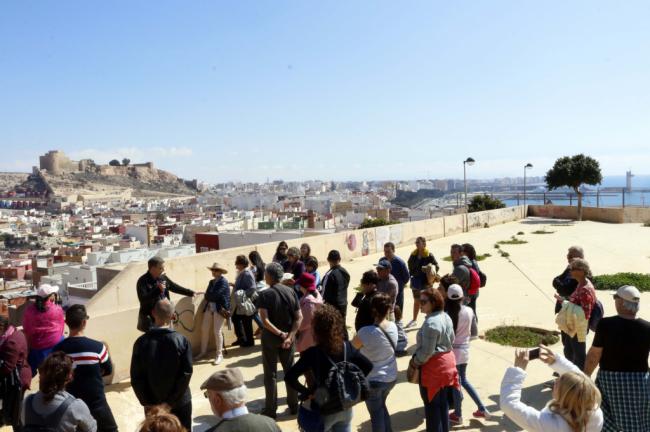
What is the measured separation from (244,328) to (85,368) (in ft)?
13.8

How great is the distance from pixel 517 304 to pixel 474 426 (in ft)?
19.4

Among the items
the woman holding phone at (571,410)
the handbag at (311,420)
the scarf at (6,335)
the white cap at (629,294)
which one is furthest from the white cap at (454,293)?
the scarf at (6,335)

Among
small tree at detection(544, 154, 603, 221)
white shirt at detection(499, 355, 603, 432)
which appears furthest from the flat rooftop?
small tree at detection(544, 154, 603, 221)

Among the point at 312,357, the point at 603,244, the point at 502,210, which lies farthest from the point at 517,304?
the point at 502,210

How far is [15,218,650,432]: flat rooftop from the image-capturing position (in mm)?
5504

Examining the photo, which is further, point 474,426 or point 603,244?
point 603,244

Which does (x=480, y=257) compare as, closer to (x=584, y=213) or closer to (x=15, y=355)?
(x=15, y=355)

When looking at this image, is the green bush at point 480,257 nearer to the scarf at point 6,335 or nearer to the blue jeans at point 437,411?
the blue jeans at point 437,411

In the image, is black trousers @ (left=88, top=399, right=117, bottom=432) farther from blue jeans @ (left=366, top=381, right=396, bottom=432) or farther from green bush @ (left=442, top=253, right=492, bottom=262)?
green bush @ (left=442, top=253, right=492, bottom=262)

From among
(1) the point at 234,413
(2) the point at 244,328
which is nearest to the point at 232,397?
(1) the point at 234,413

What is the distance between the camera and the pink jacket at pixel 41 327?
16.3 feet

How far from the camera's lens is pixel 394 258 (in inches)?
311

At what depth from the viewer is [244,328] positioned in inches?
313

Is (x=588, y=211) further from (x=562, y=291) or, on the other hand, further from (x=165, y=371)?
(x=165, y=371)
